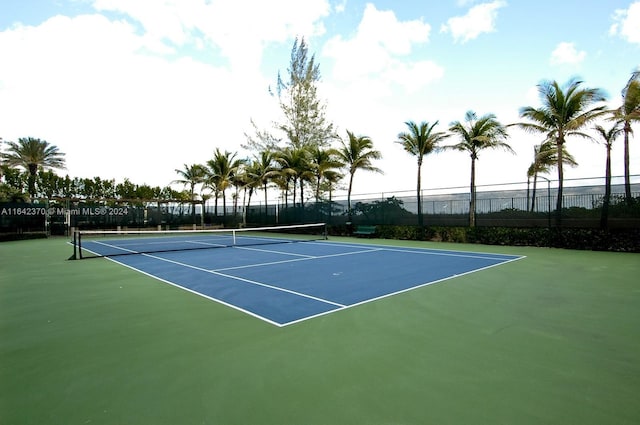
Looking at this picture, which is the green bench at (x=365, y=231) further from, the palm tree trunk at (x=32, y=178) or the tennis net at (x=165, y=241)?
the palm tree trunk at (x=32, y=178)

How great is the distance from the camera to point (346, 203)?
76.7ft

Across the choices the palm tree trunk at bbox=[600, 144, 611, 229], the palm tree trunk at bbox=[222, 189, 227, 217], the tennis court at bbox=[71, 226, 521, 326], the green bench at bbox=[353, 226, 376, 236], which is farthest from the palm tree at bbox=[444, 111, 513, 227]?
the palm tree trunk at bbox=[222, 189, 227, 217]

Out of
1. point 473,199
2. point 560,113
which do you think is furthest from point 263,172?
point 560,113

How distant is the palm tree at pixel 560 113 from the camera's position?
44.4ft

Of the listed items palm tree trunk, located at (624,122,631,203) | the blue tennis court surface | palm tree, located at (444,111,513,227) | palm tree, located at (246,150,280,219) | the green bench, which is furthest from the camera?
palm tree, located at (246,150,280,219)

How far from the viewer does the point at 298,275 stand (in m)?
8.22

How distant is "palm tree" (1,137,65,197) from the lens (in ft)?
108

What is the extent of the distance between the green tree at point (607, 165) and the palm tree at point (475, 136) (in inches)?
144

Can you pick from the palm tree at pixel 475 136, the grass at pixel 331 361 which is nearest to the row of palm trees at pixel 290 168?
the palm tree at pixel 475 136

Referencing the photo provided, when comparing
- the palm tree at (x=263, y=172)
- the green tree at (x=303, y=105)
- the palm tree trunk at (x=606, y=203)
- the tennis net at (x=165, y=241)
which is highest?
the green tree at (x=303, y=105)

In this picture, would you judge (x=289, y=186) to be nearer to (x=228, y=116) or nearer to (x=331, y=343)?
(x=228, y=116)

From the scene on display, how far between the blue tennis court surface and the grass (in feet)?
1.57

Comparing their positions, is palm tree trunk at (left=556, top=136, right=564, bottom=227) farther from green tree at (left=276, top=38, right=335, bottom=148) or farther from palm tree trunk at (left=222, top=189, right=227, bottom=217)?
palm tree trunk at (left=222, top=189, right=227, bottom=217)

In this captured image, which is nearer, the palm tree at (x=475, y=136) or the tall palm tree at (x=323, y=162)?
the palm tree at (x=475, y=136)
